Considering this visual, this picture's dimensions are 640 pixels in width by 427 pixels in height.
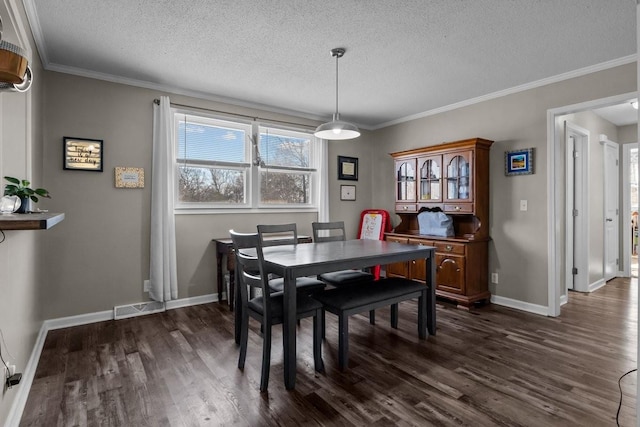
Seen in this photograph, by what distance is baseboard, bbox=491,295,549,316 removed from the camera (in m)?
3.62

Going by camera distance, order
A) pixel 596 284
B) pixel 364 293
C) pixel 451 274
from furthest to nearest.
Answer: pixel 596 284
pixel 451 274
pixel 364 293

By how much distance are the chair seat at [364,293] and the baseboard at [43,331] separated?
72.4 inches

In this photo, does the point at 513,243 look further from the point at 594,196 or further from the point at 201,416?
the point at 201,416

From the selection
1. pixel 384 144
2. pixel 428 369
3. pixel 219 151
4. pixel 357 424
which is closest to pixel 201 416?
pixel 357 424

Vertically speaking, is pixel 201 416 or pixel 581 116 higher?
pixel 581 116

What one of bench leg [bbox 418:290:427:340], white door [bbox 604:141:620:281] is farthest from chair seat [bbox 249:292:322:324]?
white door [bbox 604:141:620:281]

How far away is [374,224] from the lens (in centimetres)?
532

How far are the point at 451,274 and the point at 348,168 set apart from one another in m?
2.32

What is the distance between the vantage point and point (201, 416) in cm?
188

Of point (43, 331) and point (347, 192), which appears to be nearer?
point (43, 331)

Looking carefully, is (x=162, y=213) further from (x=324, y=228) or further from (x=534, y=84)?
(x=534, y=84)

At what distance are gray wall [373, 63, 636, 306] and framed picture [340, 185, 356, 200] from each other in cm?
174

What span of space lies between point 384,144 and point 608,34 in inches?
123

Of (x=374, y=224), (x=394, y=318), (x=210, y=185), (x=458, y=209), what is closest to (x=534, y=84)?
(x=458, y=209)
